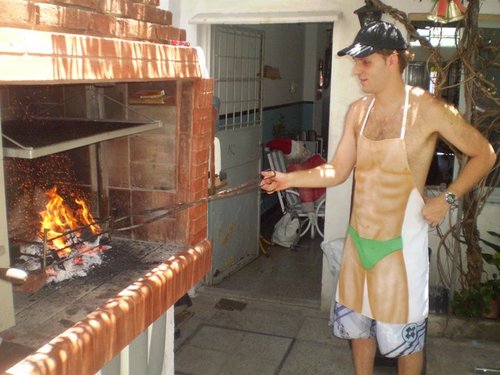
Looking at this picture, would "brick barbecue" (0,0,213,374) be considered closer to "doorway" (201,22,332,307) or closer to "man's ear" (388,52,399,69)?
"man's ear" (388,52,399,69)

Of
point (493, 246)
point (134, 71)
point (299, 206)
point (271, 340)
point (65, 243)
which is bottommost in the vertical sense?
point (271, 340)

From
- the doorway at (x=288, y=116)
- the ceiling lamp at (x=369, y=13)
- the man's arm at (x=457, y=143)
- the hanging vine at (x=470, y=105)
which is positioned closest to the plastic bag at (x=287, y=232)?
the doorway at (x=288, y=116)

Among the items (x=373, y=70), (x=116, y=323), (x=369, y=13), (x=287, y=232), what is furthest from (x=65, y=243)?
(x=287, y=232)

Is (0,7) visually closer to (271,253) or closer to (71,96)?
(71,96)

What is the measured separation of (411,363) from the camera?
304 cm

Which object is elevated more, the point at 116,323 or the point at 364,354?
the point at 116,323

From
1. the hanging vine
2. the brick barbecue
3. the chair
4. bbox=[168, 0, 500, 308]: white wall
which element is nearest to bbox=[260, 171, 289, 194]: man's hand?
the brick barbecue

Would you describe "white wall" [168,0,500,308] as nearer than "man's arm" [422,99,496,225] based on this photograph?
No

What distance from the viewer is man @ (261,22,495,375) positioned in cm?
278

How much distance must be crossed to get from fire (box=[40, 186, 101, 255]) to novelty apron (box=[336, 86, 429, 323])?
1.42m

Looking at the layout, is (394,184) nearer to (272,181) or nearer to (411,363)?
(272,181)

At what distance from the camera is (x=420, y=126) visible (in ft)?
9.11

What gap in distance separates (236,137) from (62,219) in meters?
3.24

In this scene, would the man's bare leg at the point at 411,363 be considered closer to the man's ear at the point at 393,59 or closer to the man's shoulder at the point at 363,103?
the man's shoulder at the point at 363,103
